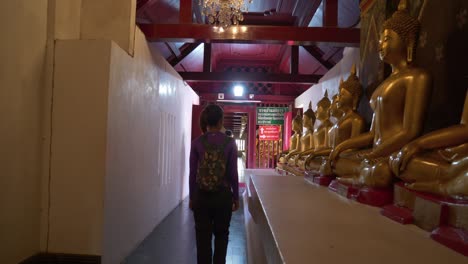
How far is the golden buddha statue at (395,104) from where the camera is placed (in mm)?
1201

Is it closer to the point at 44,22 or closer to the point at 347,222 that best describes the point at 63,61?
the point at 44,22

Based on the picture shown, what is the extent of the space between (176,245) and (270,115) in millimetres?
4351

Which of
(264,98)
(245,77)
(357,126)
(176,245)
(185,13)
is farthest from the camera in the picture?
(264,98)

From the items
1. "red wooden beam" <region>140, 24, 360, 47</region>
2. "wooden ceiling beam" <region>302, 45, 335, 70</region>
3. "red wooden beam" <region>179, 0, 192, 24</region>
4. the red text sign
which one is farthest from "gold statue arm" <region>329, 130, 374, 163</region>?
the red text sign

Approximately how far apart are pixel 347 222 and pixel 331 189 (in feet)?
Answer: 2.34

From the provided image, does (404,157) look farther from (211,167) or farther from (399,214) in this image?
(211,167)

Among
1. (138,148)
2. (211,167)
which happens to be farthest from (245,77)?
(211,167)

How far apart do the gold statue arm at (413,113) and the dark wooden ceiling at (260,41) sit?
181 cm

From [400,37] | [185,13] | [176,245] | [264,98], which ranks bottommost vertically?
[176,245]

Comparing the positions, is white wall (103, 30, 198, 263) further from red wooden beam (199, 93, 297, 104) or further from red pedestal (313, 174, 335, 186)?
red wooden beam (199, 93, 297, 104)

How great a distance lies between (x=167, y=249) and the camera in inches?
99.5

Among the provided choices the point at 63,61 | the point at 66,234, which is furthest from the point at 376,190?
the point at 63,61

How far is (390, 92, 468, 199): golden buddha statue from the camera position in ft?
2.65

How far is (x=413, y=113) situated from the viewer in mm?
1213
